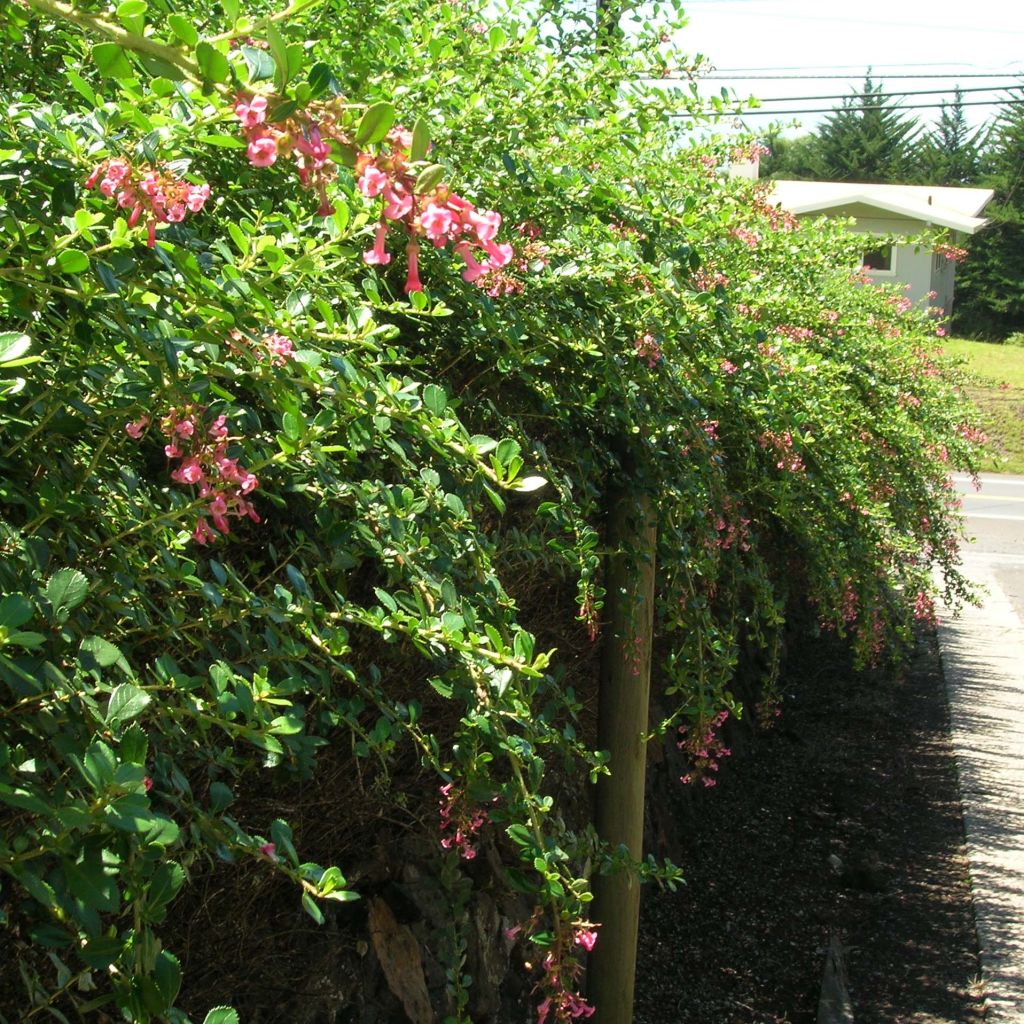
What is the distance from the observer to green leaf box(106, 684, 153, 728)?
117 centimetres

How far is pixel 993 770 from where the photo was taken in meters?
6.68

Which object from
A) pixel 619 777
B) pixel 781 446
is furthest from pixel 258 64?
pixel 781 446

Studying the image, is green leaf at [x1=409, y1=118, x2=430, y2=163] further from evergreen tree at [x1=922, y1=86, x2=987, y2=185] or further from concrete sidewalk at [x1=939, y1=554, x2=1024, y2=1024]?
evergreen tree at [x1=922, y1=86, x2=987, y2=185]

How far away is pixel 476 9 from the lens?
3.33 metres

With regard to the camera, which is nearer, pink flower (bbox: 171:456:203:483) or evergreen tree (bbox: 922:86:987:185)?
pink flower (bbox: 171:456:203:483)

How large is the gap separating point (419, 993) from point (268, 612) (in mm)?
1280

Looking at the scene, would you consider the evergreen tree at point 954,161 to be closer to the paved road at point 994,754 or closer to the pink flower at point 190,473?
the paved road at point 994,754

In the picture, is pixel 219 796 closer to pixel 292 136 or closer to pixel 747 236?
pixel 292 136

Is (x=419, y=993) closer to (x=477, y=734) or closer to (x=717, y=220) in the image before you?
(x=477, y=734)

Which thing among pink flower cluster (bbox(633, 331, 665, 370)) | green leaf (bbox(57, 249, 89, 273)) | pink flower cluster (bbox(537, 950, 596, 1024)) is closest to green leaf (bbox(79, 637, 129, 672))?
green leaf (bbox(57, 249, 89, 273))

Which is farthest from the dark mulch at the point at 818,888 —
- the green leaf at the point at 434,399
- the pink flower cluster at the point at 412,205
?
the pink flower cluster at the point at 412,205

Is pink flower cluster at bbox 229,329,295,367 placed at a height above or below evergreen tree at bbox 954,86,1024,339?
below

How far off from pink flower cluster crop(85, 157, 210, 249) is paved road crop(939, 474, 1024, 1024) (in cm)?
391

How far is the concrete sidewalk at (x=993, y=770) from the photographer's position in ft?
15.2
